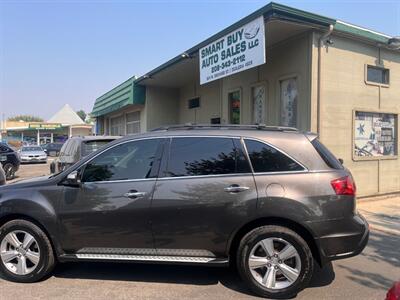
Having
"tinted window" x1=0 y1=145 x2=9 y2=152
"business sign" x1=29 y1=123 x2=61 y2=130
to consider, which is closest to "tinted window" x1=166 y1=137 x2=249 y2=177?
"tinted window" x1=0 y1=145 x2=9 y2=152

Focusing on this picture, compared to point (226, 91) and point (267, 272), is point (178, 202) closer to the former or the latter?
point (267, 272)

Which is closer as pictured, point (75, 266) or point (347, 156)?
point (75, 266)

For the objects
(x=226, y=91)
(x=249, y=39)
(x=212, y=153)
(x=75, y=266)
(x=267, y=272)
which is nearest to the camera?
(x=267, y=272)

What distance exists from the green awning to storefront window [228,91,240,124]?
24.1ft

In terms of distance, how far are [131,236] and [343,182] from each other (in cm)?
245

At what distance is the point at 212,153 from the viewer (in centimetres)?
492

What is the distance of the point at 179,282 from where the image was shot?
504 cm

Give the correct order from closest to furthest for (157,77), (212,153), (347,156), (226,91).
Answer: (212,153) < (347,156) < (226,91) < (157,77)

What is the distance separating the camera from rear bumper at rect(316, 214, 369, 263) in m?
4.55

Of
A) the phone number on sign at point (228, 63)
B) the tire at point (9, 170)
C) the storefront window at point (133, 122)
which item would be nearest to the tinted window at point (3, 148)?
the tire at point (9, 170)

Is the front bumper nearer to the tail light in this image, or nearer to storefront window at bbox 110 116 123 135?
the tail light

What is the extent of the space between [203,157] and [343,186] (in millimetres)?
1594

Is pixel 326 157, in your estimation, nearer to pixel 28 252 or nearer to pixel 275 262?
pixel 275 262

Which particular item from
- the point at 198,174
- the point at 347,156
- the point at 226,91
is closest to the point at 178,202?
the point at 198,174
